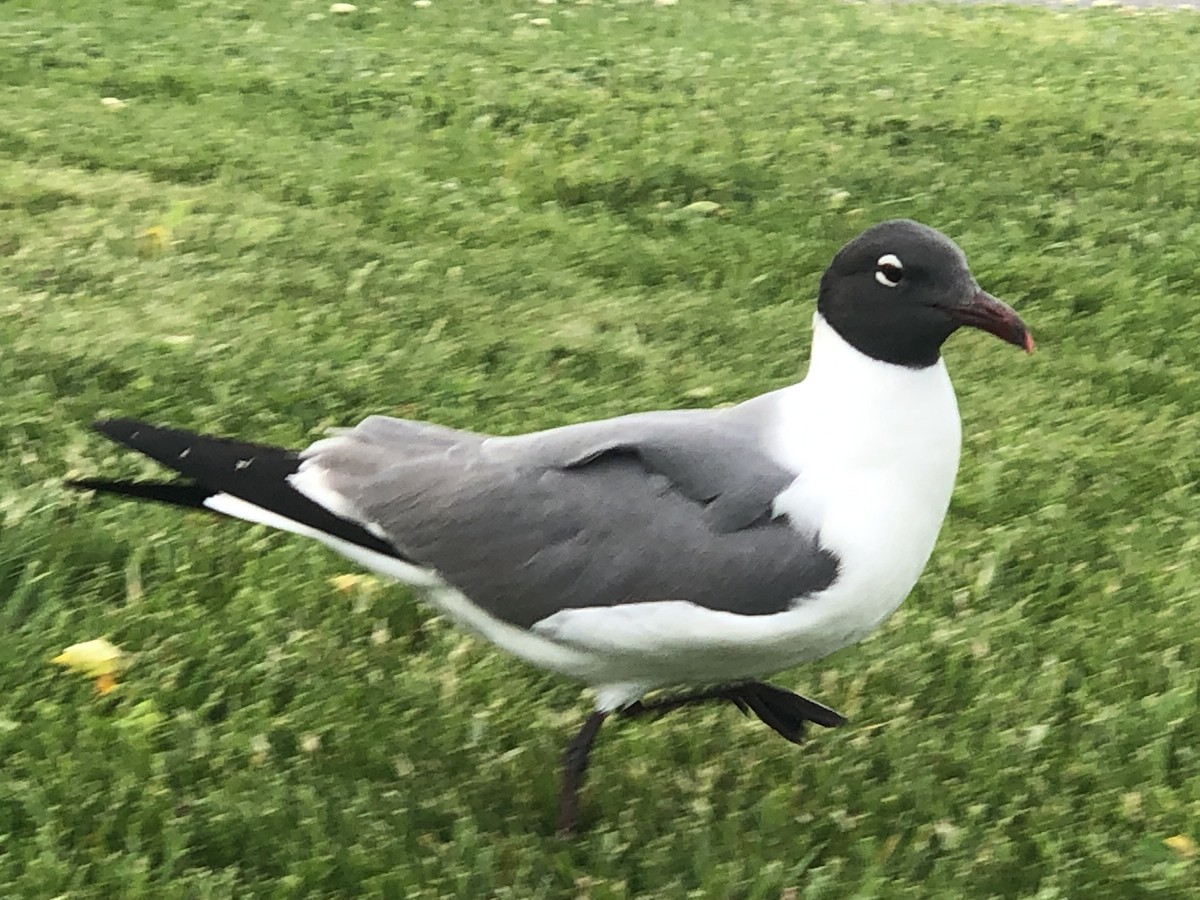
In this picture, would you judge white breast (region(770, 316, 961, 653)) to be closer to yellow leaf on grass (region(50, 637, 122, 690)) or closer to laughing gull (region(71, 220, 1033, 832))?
laughing gull (region(71, 220, 1033, 832))

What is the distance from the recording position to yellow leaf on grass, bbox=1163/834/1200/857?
2553mm

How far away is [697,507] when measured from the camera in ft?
7.97

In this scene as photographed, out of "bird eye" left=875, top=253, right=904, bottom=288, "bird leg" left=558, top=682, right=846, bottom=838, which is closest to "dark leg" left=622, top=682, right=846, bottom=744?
"bird leg" left=558, top=682, right=846, bottom=838

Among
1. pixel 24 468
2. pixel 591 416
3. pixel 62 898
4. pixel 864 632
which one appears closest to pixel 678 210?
pixel 591 416

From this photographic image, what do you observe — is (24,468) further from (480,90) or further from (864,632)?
(480,90)

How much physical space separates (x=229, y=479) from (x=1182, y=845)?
1.83 meters

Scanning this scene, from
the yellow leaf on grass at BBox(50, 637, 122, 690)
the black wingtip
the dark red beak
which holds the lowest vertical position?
the yellow leaf on grass at BBox(50, 637, 122, 690)

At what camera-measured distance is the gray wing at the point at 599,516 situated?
235cm

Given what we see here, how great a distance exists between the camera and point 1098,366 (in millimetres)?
A: 4594

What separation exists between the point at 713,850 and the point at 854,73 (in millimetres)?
6052

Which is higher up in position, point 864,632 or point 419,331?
point 864,632

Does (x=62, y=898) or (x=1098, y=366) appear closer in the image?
(x=62, y=898)

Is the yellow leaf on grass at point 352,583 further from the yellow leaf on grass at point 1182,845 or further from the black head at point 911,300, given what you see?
the yellow leaf on grass at point 1182,845

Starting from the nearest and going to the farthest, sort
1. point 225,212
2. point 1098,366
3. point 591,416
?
1. point 591,416
2. point 1098,366
3. point 225,212
